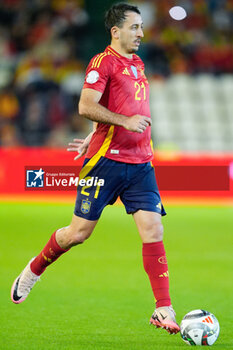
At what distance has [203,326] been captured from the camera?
498cm

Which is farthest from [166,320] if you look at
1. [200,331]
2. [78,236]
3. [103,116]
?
[103,116]

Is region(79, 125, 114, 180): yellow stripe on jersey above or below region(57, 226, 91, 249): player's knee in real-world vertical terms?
above

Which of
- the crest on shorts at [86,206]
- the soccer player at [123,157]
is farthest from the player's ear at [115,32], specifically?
the crest on shorts at [86,206]

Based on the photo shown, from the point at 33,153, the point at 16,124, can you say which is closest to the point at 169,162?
the point at 33,153

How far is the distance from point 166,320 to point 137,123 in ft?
4.38

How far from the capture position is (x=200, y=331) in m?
4.97

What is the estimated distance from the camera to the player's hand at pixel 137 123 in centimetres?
510

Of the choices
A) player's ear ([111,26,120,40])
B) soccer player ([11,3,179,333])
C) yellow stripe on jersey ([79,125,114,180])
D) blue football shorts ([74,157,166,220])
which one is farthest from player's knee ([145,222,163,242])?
player's ear ([111,26,120,40])

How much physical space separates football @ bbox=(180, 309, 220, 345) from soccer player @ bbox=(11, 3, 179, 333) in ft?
1.12

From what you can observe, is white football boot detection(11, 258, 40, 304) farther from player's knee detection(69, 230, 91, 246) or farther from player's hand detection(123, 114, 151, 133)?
player's hand detection(123, 114, 151, 133)

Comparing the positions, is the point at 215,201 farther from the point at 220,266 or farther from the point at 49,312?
the point at 49,312

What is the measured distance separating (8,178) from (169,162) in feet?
11.2

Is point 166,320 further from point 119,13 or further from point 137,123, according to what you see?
point 119,13

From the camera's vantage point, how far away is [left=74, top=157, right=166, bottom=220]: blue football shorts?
5453mm
